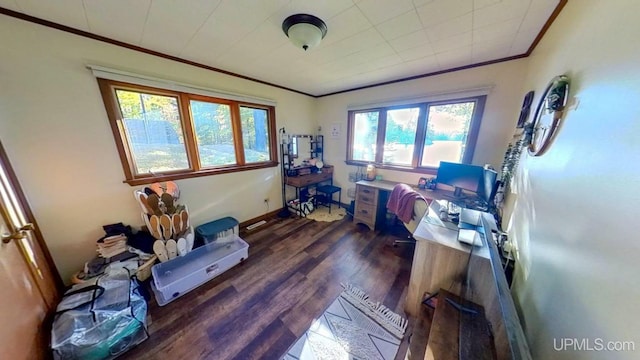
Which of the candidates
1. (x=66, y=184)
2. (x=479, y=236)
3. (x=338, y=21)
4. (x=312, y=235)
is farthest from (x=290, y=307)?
(x=338, y=21)

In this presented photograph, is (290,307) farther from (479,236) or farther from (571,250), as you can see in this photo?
(571,250)

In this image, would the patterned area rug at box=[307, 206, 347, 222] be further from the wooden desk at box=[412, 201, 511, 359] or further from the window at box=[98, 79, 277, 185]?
the wooden desk at box=[412, 201, 511, 359]

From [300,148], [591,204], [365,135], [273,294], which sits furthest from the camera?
[300,148]

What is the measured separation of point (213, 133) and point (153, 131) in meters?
0.63

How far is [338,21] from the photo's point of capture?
1417 mm

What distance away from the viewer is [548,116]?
1.13 metres

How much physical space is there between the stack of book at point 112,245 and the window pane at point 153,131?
0.70m

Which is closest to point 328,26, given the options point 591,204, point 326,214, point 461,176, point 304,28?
point 304,28

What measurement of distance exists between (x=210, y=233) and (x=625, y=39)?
3214mm

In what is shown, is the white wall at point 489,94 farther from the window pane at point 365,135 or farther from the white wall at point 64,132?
the white wall at point 64,132

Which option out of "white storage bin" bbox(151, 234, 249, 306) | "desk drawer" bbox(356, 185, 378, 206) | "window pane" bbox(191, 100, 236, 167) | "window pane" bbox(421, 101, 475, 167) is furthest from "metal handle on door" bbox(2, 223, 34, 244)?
"window pane" bbox(421, 101, 475, 167)

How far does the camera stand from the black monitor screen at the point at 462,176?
2.11 metres

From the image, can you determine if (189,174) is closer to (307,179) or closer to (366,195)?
(307,179)

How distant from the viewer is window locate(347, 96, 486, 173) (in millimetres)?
2395
